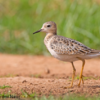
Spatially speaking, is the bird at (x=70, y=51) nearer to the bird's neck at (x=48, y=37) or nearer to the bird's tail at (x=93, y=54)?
the bird's tail at (x=93, y=54)

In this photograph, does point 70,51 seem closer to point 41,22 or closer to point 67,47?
point 67,47

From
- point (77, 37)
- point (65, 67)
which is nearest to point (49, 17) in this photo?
point (77, 37)

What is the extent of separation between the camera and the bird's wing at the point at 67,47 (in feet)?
19.3

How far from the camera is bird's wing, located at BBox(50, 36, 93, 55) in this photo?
5.89 m

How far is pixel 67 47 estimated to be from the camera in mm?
5996

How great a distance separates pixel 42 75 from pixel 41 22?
4521 mm

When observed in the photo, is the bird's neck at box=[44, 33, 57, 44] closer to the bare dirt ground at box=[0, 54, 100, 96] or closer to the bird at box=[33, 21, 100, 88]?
the bird at box=[33, 21, 100, 88]

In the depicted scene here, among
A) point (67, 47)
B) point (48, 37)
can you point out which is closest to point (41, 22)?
point (48, 37)

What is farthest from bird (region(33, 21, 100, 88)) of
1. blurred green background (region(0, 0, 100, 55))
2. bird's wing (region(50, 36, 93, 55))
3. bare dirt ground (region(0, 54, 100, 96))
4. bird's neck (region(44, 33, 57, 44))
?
blurred green background (region(0, 0, 100, 55))

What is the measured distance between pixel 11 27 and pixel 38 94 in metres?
6.94

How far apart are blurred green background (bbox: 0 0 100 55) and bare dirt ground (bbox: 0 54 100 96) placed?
824mm

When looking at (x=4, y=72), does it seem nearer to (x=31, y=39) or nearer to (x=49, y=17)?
(x=31, y=39)

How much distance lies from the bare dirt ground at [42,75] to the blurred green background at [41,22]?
824 millimetres

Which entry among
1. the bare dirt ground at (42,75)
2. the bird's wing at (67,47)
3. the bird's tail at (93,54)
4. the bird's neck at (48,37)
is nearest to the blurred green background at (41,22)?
the bare dirt ground at (42,75)
